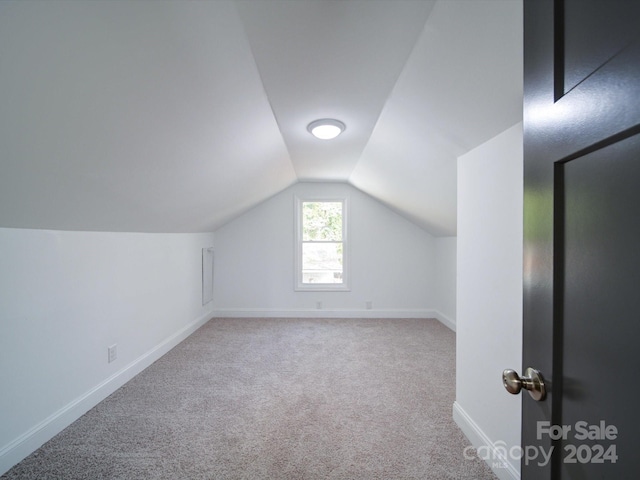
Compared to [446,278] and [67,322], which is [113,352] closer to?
[67,322]

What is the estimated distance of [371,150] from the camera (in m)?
3.25

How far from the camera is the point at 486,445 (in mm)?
1881

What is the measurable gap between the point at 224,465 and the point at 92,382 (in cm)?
130

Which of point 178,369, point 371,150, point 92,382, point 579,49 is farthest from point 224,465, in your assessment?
point 371,150

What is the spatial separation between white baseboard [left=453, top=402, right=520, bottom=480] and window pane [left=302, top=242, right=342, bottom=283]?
3263mm

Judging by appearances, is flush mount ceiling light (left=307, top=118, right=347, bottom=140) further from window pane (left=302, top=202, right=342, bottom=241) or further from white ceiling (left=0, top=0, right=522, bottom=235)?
window pane (left=302, top=202, right=342, bottom=241)

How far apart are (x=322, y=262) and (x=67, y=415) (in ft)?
12.3

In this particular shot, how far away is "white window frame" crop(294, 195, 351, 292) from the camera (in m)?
5.33

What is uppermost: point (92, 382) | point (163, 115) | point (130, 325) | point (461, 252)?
point (163, 115)

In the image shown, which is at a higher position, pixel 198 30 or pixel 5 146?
pixel 198 30

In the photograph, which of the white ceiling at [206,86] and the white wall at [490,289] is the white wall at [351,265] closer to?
the white ceiling at [206,86]

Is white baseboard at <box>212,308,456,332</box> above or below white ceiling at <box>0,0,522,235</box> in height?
below

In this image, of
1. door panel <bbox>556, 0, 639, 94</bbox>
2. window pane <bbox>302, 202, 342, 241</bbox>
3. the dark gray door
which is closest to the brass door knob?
the dark gray door

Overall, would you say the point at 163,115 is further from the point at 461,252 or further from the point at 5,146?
the point at 461,252
